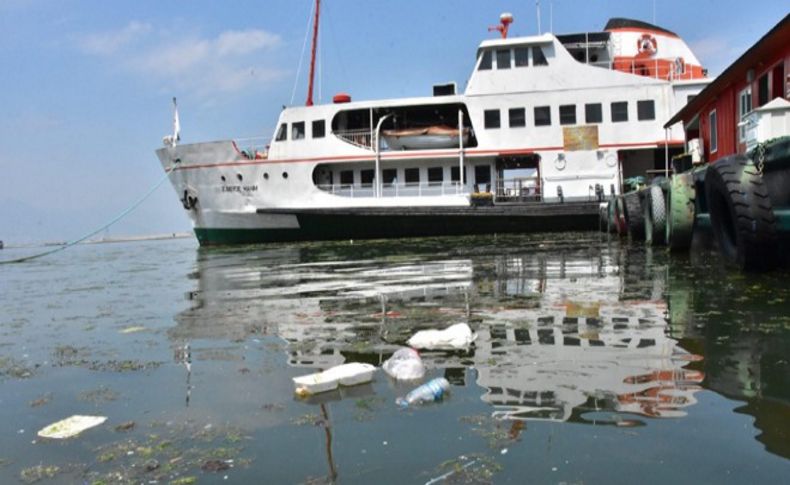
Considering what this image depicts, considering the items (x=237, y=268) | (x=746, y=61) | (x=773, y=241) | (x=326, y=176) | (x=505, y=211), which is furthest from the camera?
(x=326, y=176)

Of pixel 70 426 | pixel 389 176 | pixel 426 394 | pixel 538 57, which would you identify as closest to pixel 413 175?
pixel 389 176

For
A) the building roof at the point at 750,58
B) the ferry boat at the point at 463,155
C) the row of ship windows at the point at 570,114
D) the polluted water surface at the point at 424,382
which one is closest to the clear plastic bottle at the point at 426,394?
the polluted water surface at the point at 424,382

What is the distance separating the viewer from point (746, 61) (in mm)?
9758

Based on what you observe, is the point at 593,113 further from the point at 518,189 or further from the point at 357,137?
the point at 357,137


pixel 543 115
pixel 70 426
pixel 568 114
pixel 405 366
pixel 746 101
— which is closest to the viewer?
pixel 70 426

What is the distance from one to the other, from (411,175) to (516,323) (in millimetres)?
15955

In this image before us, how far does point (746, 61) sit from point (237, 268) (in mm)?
8992

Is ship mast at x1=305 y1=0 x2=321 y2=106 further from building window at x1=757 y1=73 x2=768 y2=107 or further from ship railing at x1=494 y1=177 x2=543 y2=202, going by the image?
building window at x1=757 y1=73 x2=768 y2=107

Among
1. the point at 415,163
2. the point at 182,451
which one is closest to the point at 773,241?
the point at 182,451

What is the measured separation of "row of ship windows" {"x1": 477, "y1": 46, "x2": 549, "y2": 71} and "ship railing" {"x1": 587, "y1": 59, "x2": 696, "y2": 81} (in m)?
2.27

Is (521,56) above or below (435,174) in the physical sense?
above

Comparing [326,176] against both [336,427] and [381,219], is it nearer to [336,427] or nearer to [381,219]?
[381,219]

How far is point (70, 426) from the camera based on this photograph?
2625 mm

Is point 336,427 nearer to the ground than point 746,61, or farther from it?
nearer to the ground
